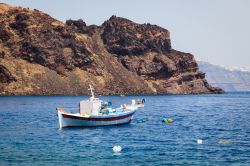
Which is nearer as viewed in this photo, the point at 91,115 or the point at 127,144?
the point at 127,144

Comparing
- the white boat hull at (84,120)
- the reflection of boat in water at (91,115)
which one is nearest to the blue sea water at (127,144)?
the white boat hull at (84,120)

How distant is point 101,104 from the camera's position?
7656cm

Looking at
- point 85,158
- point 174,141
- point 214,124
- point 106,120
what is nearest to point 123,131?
point 106,120

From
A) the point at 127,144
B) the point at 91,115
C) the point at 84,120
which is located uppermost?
the point at 91,115

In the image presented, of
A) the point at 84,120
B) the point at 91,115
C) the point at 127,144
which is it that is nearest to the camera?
the point at 127,144

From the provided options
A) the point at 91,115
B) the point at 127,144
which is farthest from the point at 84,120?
the point at 127,144

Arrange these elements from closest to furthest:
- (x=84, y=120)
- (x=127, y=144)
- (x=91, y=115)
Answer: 1. (x=127, y=144)
2. (x=84, y=120)
3. (x=91, y=115)

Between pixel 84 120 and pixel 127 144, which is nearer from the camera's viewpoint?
pixel 127 144

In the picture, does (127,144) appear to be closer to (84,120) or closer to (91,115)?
(84,120)

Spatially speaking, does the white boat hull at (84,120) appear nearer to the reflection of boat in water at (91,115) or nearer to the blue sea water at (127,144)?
the reflection of boat in water at (91,115)

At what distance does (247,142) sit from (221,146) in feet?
16.7

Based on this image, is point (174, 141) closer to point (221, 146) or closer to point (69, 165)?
point (221, 146)

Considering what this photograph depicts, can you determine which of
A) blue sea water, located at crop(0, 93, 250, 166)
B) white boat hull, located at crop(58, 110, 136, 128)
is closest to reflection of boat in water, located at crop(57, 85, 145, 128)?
white boat hull, located at crop(58, 110, 136, 128)

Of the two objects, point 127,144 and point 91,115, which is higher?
point 91,115
